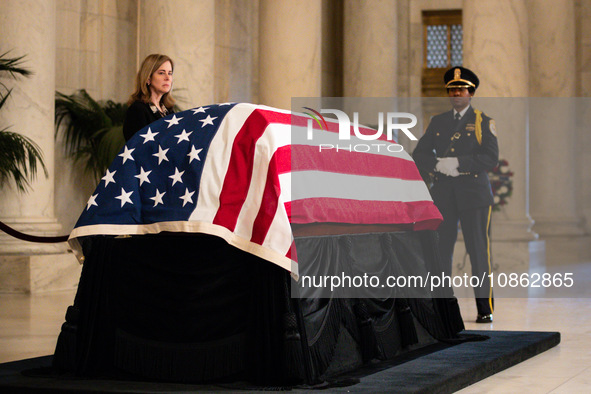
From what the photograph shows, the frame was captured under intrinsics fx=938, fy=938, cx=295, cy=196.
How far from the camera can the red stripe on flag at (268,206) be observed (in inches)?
178

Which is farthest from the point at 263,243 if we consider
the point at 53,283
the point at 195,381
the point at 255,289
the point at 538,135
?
the point at 538,135

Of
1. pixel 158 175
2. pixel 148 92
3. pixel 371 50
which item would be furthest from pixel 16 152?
pixel 371 50

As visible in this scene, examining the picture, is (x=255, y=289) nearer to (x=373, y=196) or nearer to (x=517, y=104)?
(x=373, y=196)

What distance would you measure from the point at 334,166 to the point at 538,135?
38.9 feet

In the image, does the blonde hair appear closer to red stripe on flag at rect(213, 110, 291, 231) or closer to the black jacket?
the black jacket

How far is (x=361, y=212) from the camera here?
5.49 m

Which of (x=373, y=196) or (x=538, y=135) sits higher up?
(x=538, y=135)

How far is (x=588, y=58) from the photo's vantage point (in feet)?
61.8

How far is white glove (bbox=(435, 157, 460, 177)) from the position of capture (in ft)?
24.6

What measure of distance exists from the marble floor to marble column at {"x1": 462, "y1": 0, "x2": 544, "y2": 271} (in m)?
3.08

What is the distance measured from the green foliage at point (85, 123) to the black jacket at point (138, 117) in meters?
5.18

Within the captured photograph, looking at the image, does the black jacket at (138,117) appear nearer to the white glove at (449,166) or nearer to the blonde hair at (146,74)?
the blonde hair at (146,74)

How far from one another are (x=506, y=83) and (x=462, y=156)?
5.66 m

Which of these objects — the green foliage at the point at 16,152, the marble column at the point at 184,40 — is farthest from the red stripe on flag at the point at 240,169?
the marble column at the point at 184,40
